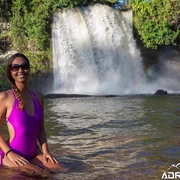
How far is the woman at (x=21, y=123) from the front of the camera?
3.21 metres

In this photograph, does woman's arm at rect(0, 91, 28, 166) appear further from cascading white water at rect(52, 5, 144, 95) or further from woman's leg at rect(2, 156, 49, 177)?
cascading white water at rect(52, 5, 144, 95)

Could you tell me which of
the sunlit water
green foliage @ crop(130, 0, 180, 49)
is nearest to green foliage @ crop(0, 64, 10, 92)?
green foliage @ crop(130, 0, 180, 49)

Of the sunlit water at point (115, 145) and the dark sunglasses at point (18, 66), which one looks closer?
the dark sunglasses at point (18, 66)

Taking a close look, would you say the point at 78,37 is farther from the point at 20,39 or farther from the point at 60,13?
the point at 20,39

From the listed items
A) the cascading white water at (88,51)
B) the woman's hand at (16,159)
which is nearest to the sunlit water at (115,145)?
the woman's hand at (16,159)

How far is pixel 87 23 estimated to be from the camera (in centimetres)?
1861

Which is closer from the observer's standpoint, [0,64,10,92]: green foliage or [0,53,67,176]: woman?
[0,53,67,176]: woman

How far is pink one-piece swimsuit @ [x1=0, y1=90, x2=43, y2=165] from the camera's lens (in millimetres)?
3221

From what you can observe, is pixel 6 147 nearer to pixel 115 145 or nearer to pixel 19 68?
pixel 19 68

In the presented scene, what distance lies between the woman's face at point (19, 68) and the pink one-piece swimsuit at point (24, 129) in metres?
0.22

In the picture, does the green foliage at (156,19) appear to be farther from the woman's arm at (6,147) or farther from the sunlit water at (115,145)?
the woman's arm at (6,147)

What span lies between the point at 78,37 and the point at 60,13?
61.8 inches

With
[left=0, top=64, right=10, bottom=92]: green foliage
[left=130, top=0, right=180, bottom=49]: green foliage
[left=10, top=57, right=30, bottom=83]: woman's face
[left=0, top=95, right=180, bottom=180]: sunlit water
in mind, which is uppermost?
[left=130, top=0, right=180, bottom=49]: green foliage

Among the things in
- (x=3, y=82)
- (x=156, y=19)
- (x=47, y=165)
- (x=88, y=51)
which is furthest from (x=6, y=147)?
(x=156, y=19)
